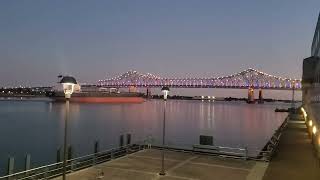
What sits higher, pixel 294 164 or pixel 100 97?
pixel 294 164

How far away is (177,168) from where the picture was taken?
676 inches

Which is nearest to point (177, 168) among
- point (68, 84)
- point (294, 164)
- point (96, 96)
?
point (294, 164)

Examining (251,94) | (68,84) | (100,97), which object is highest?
(68,84)

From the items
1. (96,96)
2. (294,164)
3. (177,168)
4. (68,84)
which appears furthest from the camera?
(96,96)

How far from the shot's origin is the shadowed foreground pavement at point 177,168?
15.5m

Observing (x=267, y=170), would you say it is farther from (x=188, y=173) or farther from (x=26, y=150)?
(x=26, y=150)

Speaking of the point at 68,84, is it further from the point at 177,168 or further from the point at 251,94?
Result: the point at 251,94

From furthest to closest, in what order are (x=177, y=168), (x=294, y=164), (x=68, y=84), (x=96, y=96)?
1. (x=96, y=96)
2. (x=294, y=164)
3. (x=177, y=168)
4. (x=68, y=84)

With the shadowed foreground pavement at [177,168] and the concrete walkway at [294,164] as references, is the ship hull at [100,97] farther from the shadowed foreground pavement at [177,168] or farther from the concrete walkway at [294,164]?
the shadowed foreground pavement at [177,168]

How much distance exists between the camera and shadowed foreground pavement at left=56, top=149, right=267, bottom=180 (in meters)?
15.5

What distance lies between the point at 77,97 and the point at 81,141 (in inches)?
4886

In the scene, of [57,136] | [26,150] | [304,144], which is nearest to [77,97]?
[57,136]

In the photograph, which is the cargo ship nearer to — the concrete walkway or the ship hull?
the ship hull

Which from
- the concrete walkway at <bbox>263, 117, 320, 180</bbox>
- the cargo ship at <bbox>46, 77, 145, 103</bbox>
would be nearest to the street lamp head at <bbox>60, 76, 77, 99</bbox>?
the concrete walkway at <bbox>263, 117, 320, 180</bbox>
